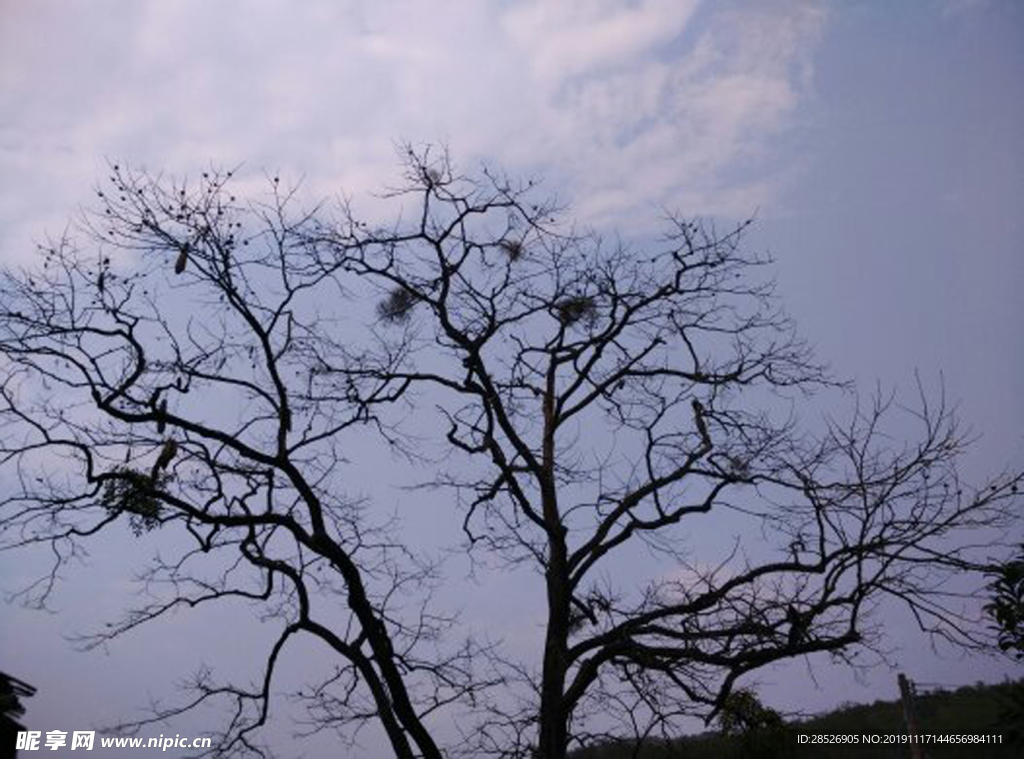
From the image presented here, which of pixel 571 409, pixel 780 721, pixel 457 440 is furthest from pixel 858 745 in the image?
pixel 457 440

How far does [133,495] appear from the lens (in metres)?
8.36

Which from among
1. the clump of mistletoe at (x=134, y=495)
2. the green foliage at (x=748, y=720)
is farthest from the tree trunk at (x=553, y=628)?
the clump of mistletoe at (x=134, y=495)

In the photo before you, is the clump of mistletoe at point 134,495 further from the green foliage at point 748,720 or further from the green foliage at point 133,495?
the green foliage at point 748,720

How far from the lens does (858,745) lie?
11.8 meters

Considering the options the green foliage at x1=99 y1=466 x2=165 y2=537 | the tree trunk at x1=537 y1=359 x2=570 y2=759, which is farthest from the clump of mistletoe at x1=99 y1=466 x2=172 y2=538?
the tree trunk at x1=537 y1=359 x2=570 y2=759

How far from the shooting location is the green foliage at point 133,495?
832 cm

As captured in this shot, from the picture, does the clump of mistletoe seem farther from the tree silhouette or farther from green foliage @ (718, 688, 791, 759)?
green foliage @ (718, 688, 791, 759)

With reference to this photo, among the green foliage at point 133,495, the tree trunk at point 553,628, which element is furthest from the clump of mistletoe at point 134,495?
the tree trunk at point 553,628

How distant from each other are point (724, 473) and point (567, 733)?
305cm

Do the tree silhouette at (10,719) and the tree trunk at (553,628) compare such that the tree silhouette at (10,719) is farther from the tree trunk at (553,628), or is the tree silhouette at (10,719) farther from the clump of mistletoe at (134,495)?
the tree trunk at (553,628)

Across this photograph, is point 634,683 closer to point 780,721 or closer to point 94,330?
point 780,721

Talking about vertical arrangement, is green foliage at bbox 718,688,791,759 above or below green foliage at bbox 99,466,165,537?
below

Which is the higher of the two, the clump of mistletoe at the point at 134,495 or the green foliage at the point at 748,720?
the clump of mistletoe at the point at 134,495

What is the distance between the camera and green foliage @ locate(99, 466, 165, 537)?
8320 mm
